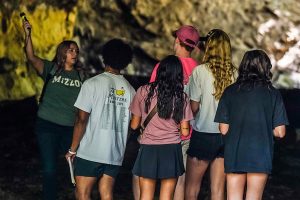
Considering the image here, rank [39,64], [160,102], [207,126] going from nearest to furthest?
1. [160,102]
2. [207,126]
3. [39,64]

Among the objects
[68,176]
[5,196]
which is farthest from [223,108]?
[68,176]

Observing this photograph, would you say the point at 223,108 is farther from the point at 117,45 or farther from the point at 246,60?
the point at 117,45

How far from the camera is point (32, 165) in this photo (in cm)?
954

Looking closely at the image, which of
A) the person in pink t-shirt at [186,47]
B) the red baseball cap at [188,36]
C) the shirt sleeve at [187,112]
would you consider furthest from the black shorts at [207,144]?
the red baseball cap at [188,36]

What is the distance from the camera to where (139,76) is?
36.2 feet

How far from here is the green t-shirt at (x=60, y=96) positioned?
6.17 metres

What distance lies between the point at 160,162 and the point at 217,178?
959 millimetres

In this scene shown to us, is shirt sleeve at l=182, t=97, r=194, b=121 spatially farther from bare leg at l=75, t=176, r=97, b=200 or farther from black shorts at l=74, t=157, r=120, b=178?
bare leg at l=75, t=176, r=97, b=200

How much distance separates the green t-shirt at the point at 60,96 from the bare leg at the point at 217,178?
1516 millimetres

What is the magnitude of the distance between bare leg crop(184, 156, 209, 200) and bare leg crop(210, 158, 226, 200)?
0.10 meters

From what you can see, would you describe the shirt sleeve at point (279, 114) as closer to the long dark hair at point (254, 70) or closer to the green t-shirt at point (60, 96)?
the long dark hair at point (254, 70)

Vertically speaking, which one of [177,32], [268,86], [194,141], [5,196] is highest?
[177,32]

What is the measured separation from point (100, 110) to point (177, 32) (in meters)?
1.11

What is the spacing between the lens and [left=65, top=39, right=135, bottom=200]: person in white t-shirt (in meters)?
5.38
